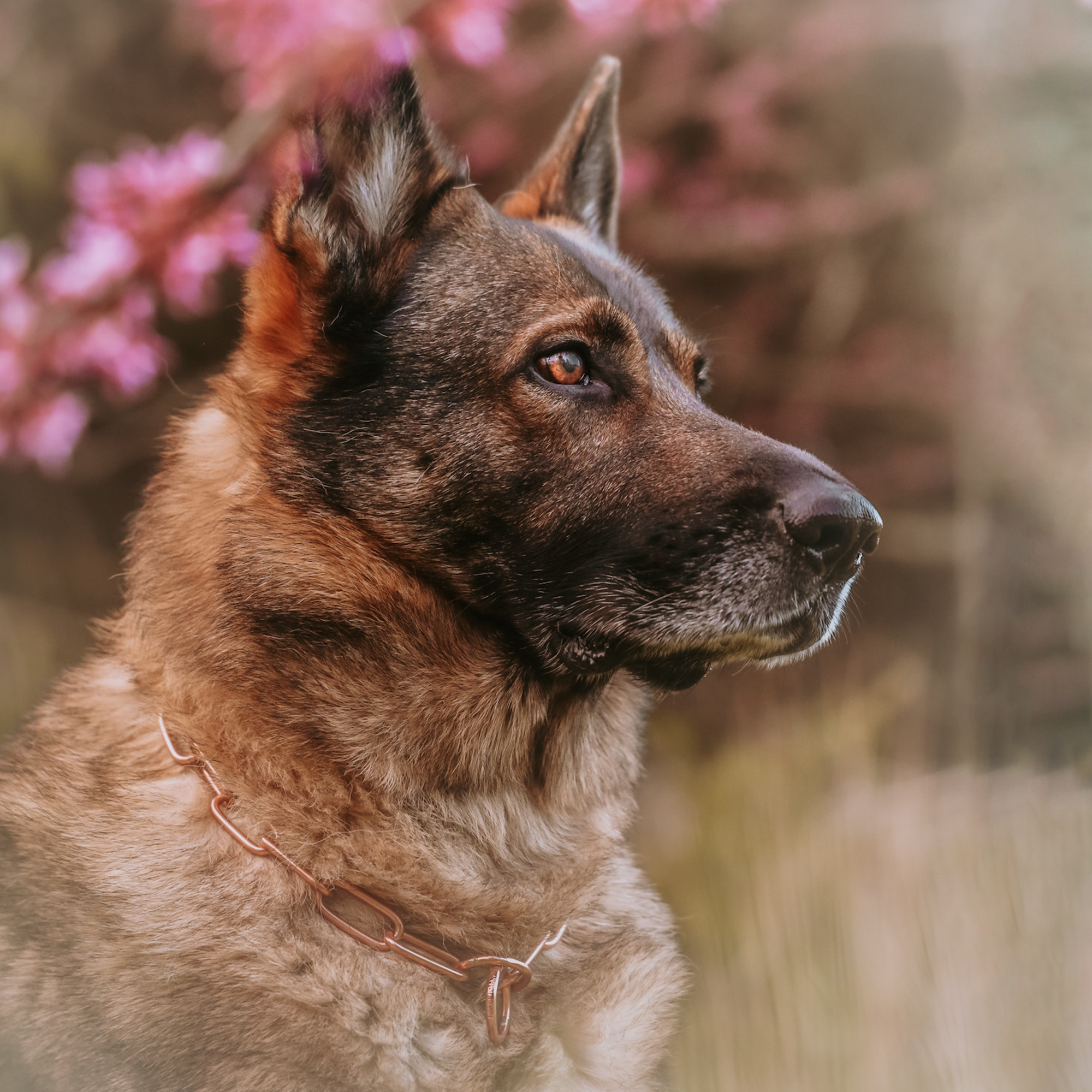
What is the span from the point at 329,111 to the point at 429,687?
51.8 inches

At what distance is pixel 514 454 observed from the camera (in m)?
2.11

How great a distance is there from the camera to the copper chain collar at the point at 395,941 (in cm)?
194

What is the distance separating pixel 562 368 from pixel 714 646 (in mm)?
735

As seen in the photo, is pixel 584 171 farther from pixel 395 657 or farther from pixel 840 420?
pixel 840 420

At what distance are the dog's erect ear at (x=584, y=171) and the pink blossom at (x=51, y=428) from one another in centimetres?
223

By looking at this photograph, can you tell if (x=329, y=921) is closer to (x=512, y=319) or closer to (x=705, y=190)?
(x=512, y=319)

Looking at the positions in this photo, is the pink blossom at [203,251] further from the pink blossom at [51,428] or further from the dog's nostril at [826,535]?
the dog's nostril at [826,535]

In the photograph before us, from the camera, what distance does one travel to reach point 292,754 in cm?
200

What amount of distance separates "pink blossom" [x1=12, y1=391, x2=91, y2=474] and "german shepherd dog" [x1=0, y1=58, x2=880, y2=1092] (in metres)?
2.15

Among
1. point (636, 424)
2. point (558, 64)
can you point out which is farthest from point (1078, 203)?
point (636, 424)

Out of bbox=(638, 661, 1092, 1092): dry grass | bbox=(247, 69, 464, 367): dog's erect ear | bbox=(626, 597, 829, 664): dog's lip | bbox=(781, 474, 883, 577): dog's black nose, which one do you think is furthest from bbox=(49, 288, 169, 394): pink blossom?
bbox=(638, 661, 1092, 1092): dry grass

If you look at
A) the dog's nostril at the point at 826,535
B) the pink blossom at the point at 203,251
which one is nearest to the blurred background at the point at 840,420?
the pink blossom at the point at 203,251

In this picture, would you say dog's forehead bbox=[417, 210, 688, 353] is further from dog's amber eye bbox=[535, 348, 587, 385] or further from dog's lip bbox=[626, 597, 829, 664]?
dog's lip bbox=[626, 597, 829, 664]

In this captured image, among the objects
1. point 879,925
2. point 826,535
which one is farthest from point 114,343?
point 879,925
